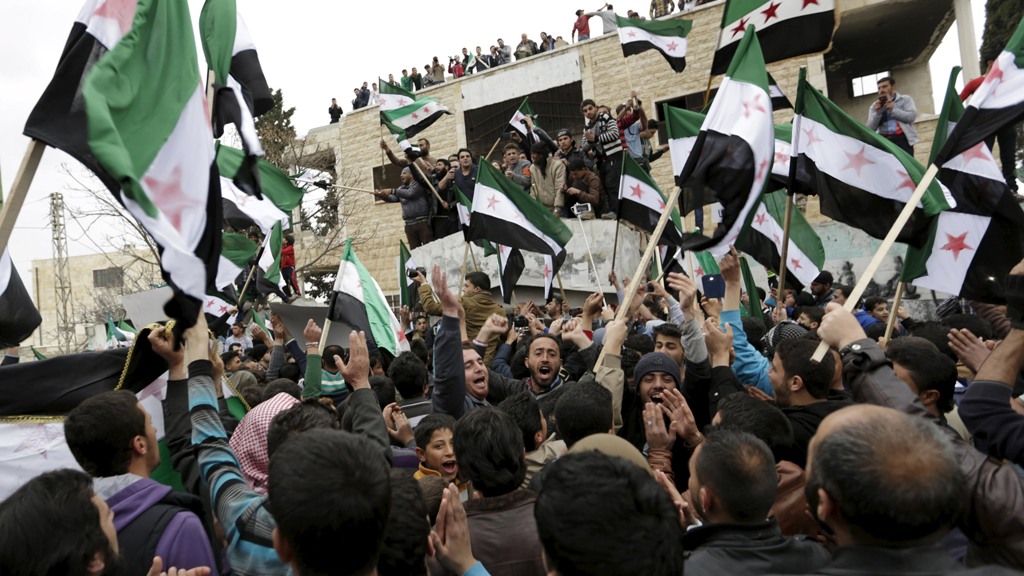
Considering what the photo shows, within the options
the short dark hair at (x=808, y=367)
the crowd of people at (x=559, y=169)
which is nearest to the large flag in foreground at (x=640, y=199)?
the crowd of people at (x=559, y=169)

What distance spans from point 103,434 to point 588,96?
65.4ft

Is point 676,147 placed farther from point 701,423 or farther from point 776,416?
point 776,416

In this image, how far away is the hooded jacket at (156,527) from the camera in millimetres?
2234

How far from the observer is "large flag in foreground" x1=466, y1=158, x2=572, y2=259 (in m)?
7.80

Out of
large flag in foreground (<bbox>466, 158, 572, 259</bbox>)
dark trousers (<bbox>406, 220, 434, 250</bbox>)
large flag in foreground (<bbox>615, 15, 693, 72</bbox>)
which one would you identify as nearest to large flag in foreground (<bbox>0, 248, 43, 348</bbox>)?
large flag in foreground (<bbox>466, 158, 572, 259</bbox>)

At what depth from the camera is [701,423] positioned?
4.12 metres

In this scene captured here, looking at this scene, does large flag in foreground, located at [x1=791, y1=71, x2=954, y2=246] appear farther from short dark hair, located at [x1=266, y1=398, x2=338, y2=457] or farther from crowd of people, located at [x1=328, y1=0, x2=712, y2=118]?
crowd of people, located at [x1=328, y1=0, x2=712, y2=118]

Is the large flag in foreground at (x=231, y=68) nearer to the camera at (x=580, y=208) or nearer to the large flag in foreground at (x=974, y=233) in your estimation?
the large flag in foreground at (x=974, y=233)

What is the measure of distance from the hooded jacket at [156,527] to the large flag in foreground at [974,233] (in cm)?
436

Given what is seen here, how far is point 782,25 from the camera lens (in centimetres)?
616

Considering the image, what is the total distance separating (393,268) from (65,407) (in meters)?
19.8

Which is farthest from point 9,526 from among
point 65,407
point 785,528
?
point 785,528

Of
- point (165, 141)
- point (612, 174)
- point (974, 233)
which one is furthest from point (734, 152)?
point (612, 174)

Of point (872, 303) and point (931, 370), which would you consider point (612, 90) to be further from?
point (931, 370)
